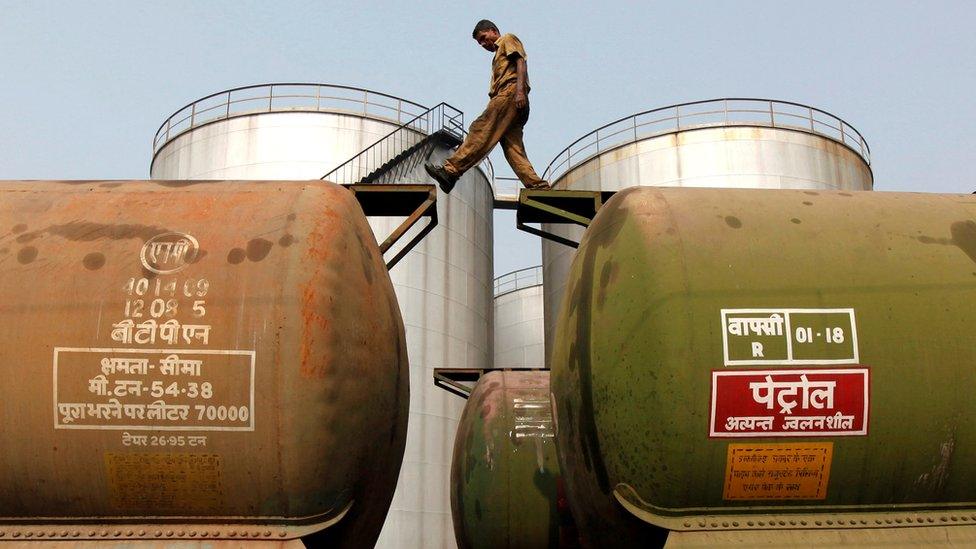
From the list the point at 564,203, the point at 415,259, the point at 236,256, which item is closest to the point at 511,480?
the point at 564,203

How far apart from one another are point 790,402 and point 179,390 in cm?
333

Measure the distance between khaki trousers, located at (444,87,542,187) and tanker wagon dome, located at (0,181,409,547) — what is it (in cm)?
251

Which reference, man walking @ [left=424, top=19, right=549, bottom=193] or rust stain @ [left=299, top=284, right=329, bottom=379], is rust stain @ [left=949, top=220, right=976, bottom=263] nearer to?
man walking @ [left=424, top=19, right=549, bottom=193]

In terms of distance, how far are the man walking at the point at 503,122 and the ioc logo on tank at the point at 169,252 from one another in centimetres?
259

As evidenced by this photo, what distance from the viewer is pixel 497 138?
7559 millimetres

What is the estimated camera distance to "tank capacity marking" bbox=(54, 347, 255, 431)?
486cm

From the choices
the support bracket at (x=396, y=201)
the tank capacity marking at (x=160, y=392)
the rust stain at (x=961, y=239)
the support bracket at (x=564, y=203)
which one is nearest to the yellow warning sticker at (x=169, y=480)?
the tank capacity marking at (x=160, y=392)

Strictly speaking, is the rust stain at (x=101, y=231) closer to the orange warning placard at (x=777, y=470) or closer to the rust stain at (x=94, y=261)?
the rust stain at (x=94, y=261)

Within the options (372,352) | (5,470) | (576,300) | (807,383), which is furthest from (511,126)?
(5,470)

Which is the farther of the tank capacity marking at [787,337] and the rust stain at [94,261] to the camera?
the rust stain at [94,261]

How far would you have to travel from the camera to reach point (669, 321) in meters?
4.88

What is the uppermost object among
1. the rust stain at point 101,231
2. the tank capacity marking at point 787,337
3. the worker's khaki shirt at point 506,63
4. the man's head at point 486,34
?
the man's head at point 486,34

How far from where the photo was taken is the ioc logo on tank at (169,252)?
16.8ft

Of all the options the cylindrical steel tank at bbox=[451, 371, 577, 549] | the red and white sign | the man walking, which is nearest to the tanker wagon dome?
the red and white sign
